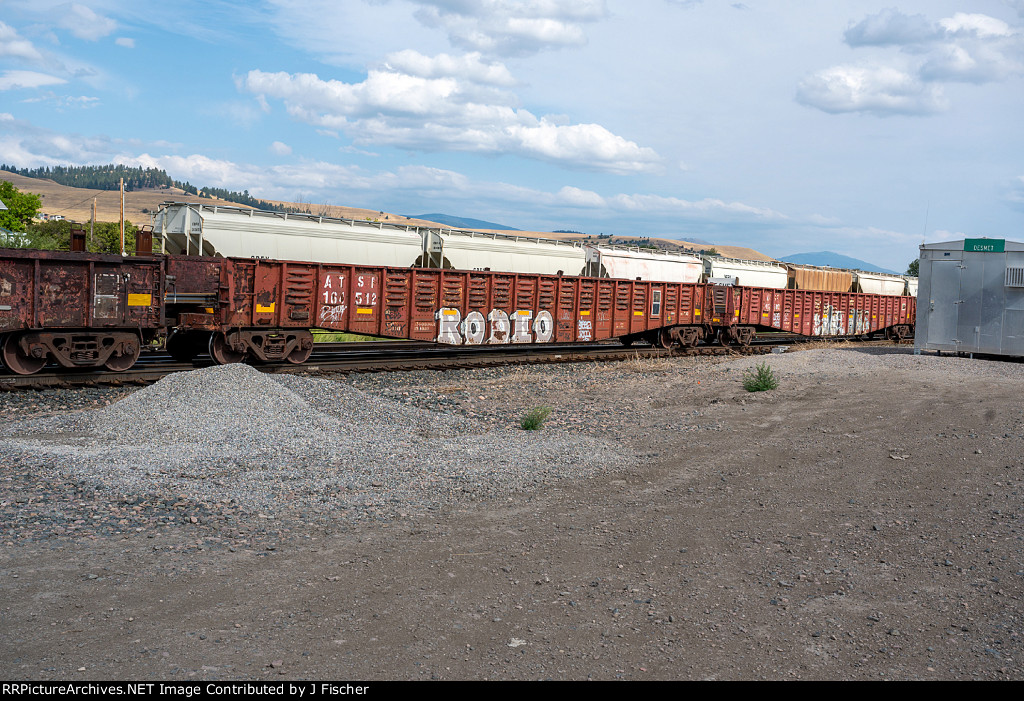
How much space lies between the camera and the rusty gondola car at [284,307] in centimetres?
1548

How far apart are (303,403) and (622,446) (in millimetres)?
4920

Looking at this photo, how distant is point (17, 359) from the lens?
15617 mm

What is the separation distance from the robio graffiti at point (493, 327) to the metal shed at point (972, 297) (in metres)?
10.9

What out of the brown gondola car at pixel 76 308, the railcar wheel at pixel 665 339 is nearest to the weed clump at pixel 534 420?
the brown gondola car at pixel 76 308

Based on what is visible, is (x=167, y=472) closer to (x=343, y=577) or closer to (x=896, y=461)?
(x=343, y=577)

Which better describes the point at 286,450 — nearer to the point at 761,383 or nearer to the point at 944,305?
the point at 761,383

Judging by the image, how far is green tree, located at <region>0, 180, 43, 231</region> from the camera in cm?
7144

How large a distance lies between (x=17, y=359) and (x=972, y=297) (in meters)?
23.2

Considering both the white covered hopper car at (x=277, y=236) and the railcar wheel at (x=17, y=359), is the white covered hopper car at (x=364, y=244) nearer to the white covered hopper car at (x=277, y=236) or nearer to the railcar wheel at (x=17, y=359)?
the white covered hopper car at (x=277, y=236)

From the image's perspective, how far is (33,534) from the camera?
20.9ft

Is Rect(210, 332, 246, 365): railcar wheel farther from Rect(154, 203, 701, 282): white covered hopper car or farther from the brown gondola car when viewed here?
Rect(154, 203, 701, 282): white covered hopper car

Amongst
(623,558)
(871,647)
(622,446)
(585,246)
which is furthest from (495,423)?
(585,246)

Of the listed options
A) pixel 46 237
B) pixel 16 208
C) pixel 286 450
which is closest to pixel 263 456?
pixel 286 450

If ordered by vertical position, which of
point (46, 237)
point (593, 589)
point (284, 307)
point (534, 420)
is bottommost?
point (593, 589)
